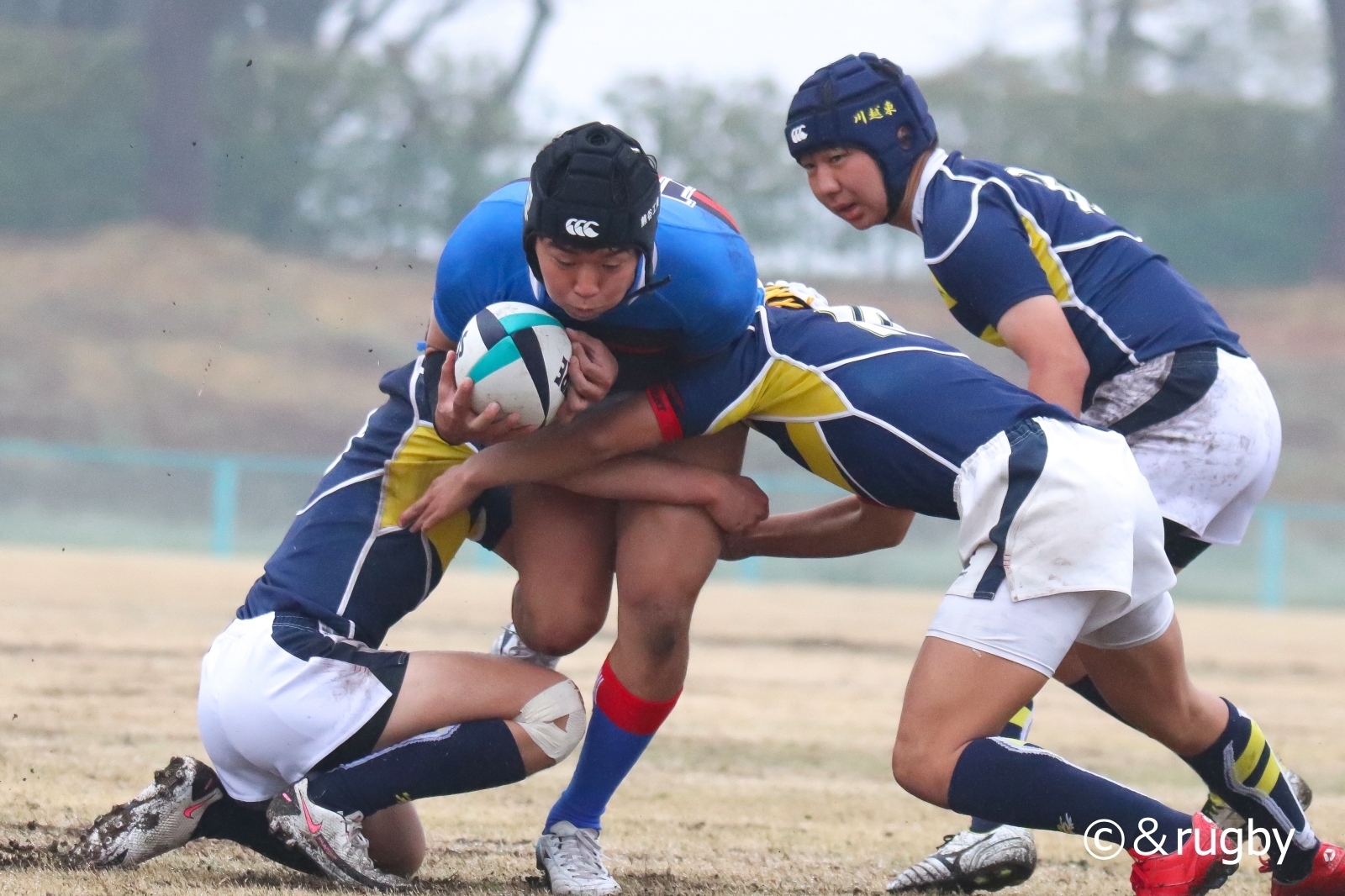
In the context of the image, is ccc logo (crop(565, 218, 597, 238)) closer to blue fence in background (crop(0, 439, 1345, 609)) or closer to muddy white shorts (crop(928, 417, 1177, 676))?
muddy white shorts (crop(928, 417, 1177, 676))

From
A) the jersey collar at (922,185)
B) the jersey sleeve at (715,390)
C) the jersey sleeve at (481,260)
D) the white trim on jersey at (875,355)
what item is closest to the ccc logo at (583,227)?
the jersey sleeve at (481,260)

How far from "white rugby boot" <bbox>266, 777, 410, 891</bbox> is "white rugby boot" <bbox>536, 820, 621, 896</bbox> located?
422 millimetres

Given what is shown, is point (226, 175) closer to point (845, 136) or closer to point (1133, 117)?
point (1133, 117)

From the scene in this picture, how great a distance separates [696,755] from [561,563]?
244 centimetres

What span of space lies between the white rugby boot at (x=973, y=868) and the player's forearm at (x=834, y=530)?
77 cm

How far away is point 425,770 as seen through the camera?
3455mm

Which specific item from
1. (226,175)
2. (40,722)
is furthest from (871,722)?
(226,175)

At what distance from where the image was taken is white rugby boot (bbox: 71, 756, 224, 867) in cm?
356

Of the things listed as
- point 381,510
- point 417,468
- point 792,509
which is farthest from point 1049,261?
point 792,509

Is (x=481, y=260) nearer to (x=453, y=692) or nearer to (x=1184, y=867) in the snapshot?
(x=453, y=692)

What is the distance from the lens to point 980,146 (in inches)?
1356

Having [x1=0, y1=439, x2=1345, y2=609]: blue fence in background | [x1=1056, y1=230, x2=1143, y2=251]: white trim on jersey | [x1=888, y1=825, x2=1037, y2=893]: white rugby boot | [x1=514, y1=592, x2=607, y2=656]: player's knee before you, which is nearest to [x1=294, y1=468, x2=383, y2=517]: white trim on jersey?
[x1=514, y1=592, x2=607, y2=656]: player's knee

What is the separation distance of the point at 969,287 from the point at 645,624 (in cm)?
112

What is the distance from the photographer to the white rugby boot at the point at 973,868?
12.5 feet
